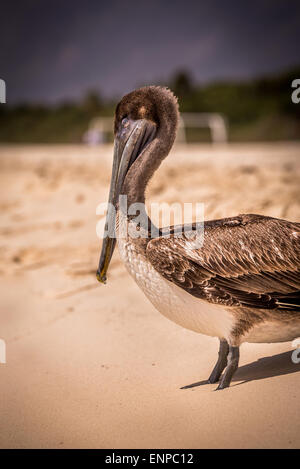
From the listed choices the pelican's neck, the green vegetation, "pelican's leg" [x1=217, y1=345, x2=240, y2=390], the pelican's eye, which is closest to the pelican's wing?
"pelican's leg" [x1=217, y1=345, x2=240, y2=390]

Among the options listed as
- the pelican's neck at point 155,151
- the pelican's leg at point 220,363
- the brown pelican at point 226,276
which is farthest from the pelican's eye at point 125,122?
the pelican's leg at point 220,363

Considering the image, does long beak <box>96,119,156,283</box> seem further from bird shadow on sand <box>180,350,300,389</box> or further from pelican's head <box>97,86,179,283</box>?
bird shadow on sand <box>180,350,300,389</box>

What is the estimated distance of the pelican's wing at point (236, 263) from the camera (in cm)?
264

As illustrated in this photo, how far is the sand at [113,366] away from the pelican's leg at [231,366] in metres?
0.05

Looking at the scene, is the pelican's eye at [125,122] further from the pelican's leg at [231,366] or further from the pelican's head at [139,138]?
the pelican's leg at [231,366]

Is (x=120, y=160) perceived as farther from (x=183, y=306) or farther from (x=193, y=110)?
(x=193, y=110)

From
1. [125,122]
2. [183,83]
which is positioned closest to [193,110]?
[183,83]

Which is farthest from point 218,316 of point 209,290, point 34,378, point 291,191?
point 291,191

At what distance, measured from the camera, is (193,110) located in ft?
95.8

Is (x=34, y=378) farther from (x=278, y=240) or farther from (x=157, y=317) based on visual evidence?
(x=278, y=240)

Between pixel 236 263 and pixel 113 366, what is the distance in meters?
1.12

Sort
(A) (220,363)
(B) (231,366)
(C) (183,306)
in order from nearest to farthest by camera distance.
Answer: (C) (183,306), (B) (231,366), (A) (220,363)

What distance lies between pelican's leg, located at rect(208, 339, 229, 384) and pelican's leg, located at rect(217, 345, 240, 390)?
140mm

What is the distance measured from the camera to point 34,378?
3.27m
